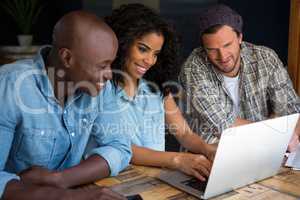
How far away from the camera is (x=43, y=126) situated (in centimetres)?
123

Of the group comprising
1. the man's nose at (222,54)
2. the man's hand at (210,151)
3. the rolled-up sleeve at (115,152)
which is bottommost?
the man's hand at (210,151)

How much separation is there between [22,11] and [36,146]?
278 cm

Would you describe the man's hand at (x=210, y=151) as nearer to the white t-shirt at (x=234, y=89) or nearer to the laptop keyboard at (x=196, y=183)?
the laptop keyboard at (x=196, y=183)

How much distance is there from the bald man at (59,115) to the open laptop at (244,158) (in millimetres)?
248

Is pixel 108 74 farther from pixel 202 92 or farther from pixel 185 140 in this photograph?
pixel 202 92

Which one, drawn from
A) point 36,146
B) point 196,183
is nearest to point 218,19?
point 196,183

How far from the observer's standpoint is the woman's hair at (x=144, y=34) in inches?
66.9

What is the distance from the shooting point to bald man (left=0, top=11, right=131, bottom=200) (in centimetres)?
108

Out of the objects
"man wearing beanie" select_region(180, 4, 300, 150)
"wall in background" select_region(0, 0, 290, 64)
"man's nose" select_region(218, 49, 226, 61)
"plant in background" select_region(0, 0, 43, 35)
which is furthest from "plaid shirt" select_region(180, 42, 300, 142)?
"plant in background" select_region(0, 0, 43, 35)

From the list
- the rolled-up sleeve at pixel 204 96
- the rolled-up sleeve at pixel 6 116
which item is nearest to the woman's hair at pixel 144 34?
the rolled-up sleeve at pixel 204 96

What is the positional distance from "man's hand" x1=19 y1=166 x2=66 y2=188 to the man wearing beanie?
117 centimetres

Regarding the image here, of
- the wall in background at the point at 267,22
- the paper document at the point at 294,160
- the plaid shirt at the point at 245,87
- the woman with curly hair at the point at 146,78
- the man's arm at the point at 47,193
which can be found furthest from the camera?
the wall in background at the point at 267,22

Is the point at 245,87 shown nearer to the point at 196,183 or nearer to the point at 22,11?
the point at 196,183

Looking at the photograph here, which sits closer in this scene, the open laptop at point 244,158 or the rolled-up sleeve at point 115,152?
the open laptop at point 244,158
